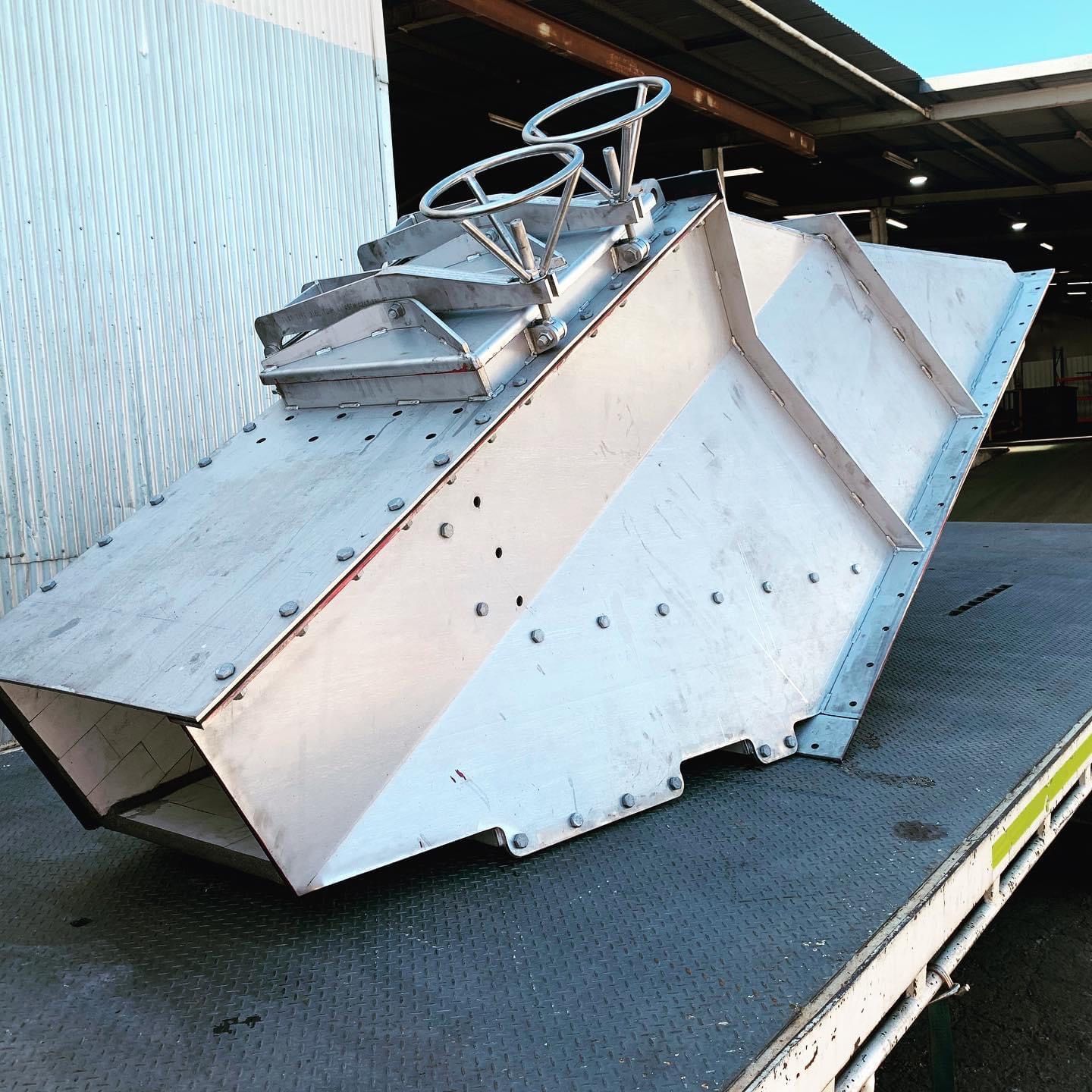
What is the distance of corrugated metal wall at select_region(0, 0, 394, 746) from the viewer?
134 inches

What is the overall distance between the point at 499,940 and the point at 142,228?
3.04 metres

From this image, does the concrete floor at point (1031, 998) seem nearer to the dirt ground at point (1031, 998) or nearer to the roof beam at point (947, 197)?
the dirt ground at point (1031, 998)

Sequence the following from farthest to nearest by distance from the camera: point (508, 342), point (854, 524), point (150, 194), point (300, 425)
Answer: point (150, 194), point (854, 524), point (300, 425), point (508, 342)

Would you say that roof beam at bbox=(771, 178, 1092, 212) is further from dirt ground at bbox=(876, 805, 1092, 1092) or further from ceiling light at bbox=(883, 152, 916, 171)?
dirt ground at bbox=(876, 805, 1092, 1092)

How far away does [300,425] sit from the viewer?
7.47ft

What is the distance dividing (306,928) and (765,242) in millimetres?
1999

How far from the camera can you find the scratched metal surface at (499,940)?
1.37 metres

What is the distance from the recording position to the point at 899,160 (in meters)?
12.2

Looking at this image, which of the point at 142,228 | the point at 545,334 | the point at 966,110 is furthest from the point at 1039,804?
the point at 966,110

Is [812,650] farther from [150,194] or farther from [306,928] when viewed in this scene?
[150,194]

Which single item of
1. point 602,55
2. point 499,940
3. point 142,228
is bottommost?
point 499,940

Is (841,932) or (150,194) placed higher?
(150,194)

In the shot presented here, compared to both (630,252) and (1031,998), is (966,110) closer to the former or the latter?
(1031,998)

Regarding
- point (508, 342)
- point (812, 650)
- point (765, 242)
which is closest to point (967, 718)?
point (812, 650)
